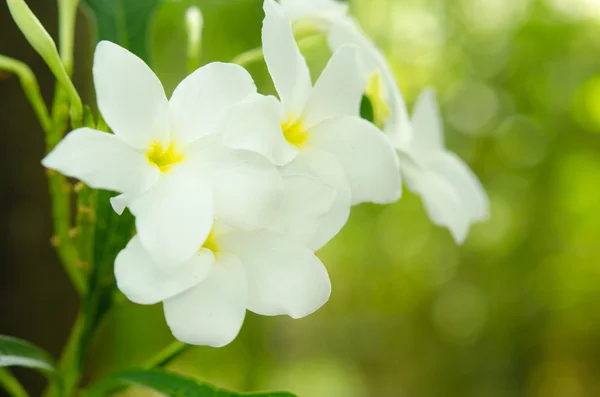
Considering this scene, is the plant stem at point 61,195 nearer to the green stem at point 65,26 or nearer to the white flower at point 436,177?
the green stem at point 65,26

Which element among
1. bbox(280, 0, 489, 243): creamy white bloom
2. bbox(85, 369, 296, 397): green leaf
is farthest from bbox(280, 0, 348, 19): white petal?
bbox(85, 369, 296, 397): green leaf

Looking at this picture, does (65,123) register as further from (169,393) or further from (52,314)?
(52,314)

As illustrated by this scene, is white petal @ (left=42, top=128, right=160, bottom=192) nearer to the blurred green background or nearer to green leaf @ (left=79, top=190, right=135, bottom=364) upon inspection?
green leaf @ (left=79, top=190, right=135, bottom=364)

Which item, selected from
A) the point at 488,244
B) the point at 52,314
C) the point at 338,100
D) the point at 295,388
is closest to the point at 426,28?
the point at 488,244

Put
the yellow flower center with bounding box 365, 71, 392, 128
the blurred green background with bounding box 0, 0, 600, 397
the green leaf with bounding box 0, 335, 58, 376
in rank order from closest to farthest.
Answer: the green leaf with bounding box 0, 335, 58, 376
the yellow flower center with bounding box 365, 71, 392, 128
the blurred green background with bounding box 0, 0, 600, 397

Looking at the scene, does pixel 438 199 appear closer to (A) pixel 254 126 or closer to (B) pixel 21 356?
(A) pixel 254 126

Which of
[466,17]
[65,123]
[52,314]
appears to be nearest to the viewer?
[65,123]

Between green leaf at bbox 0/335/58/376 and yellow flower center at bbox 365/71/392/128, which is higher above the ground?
yellow flower center at bbox 365/71/392/128
